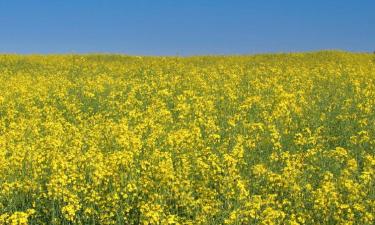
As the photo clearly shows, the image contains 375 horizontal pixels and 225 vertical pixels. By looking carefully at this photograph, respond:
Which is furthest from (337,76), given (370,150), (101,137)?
(101,137)

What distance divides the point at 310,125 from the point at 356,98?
378cm

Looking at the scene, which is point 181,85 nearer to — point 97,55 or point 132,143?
point 132,143

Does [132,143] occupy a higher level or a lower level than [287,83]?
lower

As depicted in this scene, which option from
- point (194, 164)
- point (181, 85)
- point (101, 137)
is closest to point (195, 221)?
point (194, 164)

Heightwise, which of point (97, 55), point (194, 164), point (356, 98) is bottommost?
point (194, 164)

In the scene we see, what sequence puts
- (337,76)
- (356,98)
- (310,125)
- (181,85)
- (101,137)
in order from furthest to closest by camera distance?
(337,76)
(181,85)
(356,98)
(310,125)
(101,137)

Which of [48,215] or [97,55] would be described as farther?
[97,55]

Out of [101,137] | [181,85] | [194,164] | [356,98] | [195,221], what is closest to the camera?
[195,221]

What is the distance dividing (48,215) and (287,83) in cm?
1361

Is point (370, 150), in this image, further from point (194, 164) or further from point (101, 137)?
point (101, 137)

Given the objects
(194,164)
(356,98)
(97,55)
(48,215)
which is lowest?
(48,215)

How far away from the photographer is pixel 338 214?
7.48m

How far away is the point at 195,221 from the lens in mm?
7082

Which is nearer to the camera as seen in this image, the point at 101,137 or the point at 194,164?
the point at 194,164
